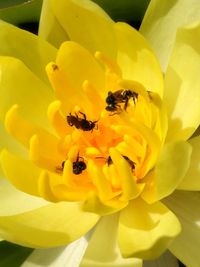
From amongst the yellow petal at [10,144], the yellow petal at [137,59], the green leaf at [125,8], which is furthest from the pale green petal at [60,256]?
the green leaf at [125,8]

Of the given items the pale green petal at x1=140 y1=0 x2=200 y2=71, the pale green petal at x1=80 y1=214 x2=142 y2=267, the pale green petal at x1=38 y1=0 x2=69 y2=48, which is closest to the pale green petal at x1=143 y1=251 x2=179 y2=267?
the pale green petal at x1=80 y1=214 x2=142 y2=267

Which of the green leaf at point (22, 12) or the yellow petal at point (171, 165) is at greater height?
the green leaf at point (22, 12)

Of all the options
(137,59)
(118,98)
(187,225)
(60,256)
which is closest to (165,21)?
(137,59)

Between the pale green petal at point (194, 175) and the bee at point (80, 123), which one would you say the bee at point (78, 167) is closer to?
the bee at point (80, 123)

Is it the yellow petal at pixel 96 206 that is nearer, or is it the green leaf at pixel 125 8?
the yellow petal at pixel 96 206

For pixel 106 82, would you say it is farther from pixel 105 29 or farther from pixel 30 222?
pixel 30 222

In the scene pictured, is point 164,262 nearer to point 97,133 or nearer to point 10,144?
point 97,133
